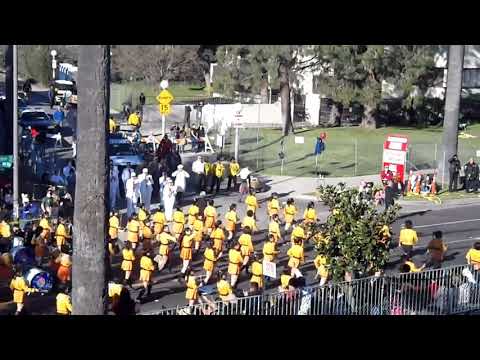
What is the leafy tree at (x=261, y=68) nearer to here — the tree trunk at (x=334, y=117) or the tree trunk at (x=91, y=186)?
the tree trunk at (x=334, y=117)

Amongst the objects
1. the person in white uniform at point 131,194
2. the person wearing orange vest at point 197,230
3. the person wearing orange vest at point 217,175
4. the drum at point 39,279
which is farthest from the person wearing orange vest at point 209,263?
the person wearing orange vest at point 217,175

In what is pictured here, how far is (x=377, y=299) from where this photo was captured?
12805 mm

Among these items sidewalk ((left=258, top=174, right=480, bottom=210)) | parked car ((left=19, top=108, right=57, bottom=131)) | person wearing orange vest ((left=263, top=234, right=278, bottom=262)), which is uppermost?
parked car ((left=19, top=108, right=57, bottom=131))

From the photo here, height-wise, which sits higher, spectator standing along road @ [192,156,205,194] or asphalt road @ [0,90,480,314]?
spectator standing along road @ [192,156,205,194]

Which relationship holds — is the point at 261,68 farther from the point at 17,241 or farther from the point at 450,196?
the point at 17,241

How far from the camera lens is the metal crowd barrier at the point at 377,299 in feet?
39.9

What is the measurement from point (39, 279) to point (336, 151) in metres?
23.1

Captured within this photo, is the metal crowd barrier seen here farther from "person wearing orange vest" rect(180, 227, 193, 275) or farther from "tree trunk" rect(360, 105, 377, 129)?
"tree trunk" rect(360, 105, 377, 129)

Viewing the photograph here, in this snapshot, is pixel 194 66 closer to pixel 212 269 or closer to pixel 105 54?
pixel 212 269

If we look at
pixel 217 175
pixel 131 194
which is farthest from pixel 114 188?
pixel 217 175

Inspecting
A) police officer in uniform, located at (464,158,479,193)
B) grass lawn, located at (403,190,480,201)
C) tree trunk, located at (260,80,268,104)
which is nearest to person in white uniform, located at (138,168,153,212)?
grass lawn, located at (403,190,480,201)

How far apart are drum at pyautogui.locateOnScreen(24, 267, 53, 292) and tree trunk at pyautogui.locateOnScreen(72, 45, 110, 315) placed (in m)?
6.30

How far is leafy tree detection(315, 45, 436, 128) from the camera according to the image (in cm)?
4253
